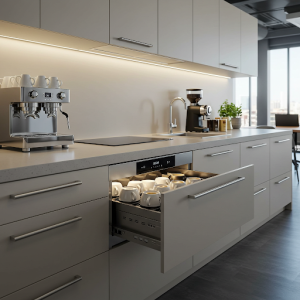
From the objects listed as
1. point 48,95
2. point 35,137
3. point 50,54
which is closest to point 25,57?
point 50,54

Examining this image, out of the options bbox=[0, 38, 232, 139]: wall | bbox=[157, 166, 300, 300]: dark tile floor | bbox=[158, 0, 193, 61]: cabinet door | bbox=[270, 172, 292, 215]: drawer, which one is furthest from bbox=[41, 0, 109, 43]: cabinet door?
bbox=[270, 172, 292, 215]: drawer

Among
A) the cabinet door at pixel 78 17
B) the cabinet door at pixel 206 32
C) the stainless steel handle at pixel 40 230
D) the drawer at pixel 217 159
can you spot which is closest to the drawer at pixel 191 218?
the stainless steel handle at pixel 40 230

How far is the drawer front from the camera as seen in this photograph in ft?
4.13

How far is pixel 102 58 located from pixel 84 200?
1284 mm

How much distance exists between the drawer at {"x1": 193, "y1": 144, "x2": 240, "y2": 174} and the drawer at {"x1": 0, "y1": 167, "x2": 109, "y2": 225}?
79 cm

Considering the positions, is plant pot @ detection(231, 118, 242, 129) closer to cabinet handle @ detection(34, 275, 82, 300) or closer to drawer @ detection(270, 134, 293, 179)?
drawer @ detection(270, 134, 293, 179)

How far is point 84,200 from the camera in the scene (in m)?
1.41

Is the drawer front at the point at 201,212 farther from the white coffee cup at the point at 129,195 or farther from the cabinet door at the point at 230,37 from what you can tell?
the cabinet door at the point at 230,37

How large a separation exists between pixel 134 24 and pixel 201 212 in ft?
4.09

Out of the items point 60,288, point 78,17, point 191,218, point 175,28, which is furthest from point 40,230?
point 175,28

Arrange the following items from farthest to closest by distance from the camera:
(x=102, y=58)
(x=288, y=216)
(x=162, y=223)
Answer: (x=288, y=216), (x=102, y=58), (x=162, y=223)

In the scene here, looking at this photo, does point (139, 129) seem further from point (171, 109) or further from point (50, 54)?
point (50, 54)

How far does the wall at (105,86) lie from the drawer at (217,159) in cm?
71

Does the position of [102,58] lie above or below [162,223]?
above
